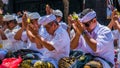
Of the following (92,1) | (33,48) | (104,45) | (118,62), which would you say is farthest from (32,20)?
(92,1)

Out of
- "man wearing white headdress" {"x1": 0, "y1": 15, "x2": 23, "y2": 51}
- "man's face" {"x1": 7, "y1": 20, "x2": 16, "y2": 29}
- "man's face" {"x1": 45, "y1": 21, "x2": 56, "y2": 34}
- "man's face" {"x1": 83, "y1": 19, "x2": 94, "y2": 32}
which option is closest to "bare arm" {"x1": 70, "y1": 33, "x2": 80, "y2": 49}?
"man's face" {"x1": 45, "y1": 21, "x2": 56, "y2": 34}

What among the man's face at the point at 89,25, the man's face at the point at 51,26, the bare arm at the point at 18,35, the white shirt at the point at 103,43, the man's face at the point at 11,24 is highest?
the man's face at the point at 11,24

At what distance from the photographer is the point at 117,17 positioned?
7.61 m

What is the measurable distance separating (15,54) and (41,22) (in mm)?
1623

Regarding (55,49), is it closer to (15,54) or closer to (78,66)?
(78,66)

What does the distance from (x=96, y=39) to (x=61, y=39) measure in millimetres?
754

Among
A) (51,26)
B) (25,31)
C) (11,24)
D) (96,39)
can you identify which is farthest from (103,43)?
(11,24)

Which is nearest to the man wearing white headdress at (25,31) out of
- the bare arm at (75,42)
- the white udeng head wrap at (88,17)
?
the bare arm at (75,42)

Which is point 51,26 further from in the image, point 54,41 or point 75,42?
point 75,42

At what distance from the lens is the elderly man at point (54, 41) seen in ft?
22.3

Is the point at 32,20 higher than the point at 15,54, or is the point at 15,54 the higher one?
the point at 32,20

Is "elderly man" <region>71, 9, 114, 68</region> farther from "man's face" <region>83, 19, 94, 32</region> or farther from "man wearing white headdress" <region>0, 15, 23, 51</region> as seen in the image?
"man wearing white headdress" <region>0, 15, 23, 51</region>

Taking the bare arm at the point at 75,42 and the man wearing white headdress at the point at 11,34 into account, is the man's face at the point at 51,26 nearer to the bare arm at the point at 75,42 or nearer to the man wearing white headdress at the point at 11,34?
the bare arm at the point at 75,42

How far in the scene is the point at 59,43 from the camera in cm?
679
